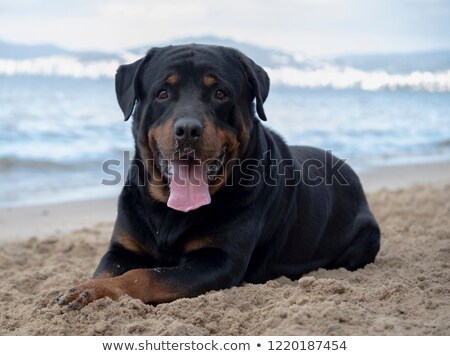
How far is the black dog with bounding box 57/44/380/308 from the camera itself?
4.09 meters

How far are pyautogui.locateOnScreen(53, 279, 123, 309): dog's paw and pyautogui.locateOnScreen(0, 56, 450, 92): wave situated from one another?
Result: 3.90 metres

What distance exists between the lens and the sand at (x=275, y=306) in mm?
3293

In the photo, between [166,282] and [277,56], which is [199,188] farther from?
[277,56]

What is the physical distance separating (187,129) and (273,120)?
14.1 metres

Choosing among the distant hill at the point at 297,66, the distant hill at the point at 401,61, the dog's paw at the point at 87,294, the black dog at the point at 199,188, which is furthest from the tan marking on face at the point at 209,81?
the distant hill at the point at 401,61

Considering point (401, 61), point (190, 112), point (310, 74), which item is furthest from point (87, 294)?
point (310, 74)

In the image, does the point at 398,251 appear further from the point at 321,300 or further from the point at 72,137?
the point at 72,137

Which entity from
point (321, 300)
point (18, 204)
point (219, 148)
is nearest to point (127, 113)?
point (219, 148)

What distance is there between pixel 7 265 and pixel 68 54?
22574 millimetres

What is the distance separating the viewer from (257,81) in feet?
14.9

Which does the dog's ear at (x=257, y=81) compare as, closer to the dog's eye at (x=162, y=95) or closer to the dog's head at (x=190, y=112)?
the dog's head at (x=190, y=112)

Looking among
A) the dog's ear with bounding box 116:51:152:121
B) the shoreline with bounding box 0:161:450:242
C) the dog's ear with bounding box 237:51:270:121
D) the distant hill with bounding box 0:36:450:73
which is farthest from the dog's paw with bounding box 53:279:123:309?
the distant hill with bounding box 0:36:450:73
